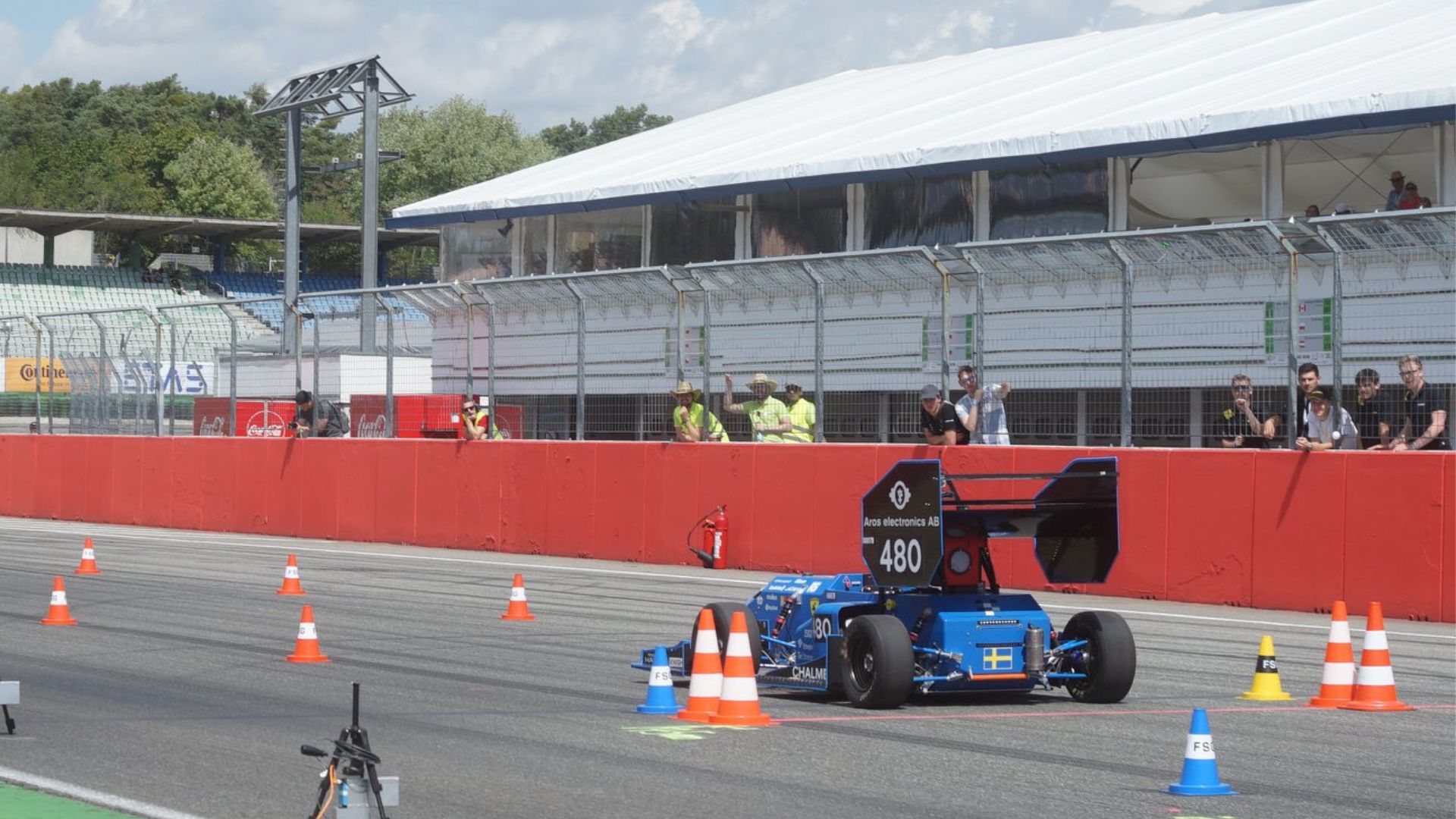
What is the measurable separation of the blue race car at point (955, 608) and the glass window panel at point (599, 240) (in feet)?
72.3

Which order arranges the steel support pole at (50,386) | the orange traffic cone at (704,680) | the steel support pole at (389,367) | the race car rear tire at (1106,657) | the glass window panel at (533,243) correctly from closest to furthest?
the orange traffic cone at (704,680) → the race car rear tire at (1106,657) → the steel support pole at (389,367) → the steel support pole at (50,386) → the glass window panel at (533,243)

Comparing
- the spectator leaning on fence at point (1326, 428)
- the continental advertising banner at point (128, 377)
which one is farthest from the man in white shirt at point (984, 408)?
the continental advertising banner at point (128, 377)

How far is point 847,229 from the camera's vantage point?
2919 centimetres

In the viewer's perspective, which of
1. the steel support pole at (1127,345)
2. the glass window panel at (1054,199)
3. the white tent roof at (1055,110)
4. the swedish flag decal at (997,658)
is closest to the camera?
the swedish flag decal at (997,658)

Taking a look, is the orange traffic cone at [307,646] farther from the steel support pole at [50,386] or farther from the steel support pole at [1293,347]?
the steel support pole at [50,386]

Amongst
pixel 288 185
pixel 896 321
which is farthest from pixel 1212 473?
pixel 288 185

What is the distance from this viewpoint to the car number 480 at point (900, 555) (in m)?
9.60

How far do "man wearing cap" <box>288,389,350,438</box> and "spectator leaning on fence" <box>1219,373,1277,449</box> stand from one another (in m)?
13.4

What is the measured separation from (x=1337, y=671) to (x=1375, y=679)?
0.65 feet

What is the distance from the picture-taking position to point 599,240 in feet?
107

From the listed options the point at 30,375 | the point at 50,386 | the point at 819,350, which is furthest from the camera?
the point at 30,375

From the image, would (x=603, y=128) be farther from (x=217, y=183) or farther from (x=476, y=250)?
(x=476, y=250)

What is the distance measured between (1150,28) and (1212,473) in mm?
18879

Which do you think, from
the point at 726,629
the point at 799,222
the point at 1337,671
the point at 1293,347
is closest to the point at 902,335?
the point at 1293,347
